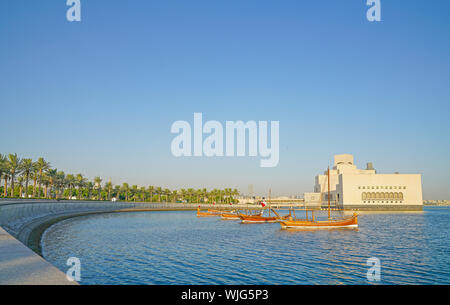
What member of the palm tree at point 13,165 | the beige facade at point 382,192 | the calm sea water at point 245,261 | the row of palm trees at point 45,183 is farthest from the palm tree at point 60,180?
the beige facade at point 382,192

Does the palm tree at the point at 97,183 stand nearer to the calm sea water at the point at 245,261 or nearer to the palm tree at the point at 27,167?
the palm tree at the point at 27,167

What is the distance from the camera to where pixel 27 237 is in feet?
116

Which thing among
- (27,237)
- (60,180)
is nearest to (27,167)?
(60,180)

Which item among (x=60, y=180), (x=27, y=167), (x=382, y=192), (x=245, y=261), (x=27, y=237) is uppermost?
(x=27, y=167)

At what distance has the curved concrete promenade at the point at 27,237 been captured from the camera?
9086 mm

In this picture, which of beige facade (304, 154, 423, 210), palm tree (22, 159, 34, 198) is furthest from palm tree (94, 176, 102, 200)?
beige facade (304, 154, 423, 210)

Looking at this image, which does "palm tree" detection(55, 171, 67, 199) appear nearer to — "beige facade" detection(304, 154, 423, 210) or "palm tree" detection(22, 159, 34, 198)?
"palm tree" detection(22, 159, 34, 198)

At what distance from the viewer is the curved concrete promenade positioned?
909cm

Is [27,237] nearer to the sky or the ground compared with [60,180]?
nearer to the ground

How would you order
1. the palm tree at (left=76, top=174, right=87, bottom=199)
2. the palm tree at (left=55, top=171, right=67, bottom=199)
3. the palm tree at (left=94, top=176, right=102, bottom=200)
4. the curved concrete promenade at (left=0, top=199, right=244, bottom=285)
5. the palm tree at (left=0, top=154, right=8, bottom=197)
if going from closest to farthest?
the curved concrete promenade at (left=0, top=199, right=244, bottom=285) < the palm tree at (left=0, top=154, right=8, bottom=197) < the palm tree at (left=55, top=171, right=67, bottom=199) < the palm tree at (left=76, top=174, right=87, bottom=199) < the palm tree at (left=94, top=176, right=102, bottom=200)

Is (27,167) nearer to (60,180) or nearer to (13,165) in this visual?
(13,165)

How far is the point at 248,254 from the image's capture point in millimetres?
29703

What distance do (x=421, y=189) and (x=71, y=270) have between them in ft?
594
